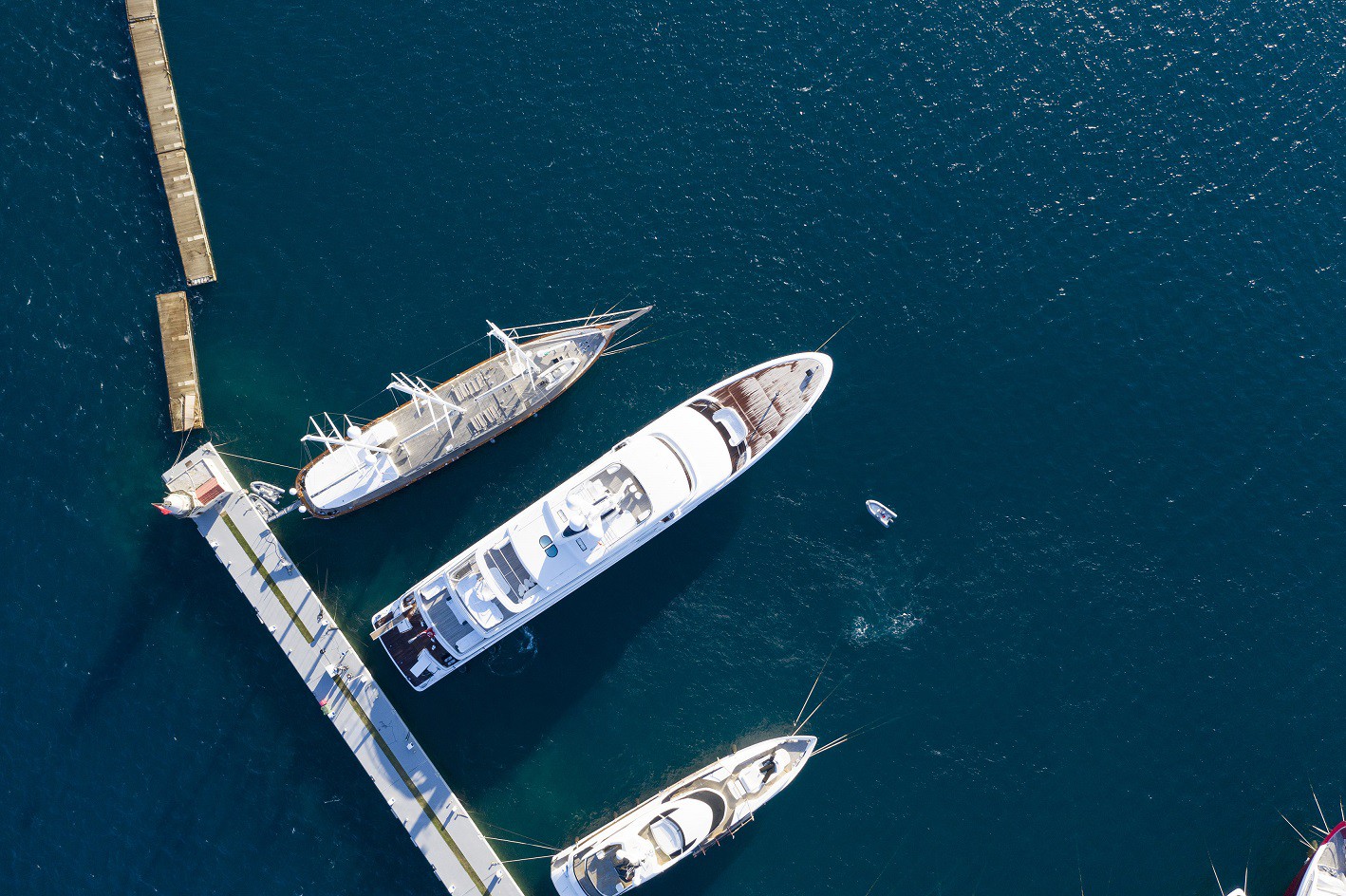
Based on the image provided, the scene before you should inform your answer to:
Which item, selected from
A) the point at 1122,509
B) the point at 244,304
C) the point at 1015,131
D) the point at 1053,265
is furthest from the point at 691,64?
the point at 1122,509

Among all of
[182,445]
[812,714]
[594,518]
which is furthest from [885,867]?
[182,445]

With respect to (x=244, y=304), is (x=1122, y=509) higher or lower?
lower

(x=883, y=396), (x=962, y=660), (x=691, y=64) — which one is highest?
(x=691, y=64)

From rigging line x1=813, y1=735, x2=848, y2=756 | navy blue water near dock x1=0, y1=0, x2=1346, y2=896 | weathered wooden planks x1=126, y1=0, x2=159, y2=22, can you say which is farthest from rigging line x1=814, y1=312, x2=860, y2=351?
weathered wooden planks x1=126, y1=0, x2=159, y2=22

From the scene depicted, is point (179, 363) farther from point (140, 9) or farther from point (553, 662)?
point (553, 662)

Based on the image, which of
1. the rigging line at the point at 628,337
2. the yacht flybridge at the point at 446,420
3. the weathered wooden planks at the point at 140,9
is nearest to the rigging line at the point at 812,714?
the yacht flybridge at the point at 446,420

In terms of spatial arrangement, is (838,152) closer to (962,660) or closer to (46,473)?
(962,660)
